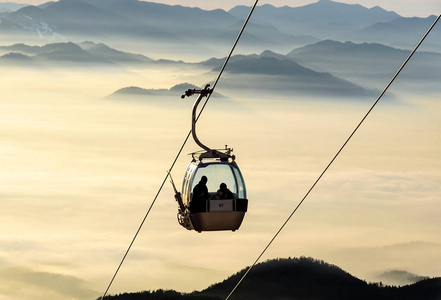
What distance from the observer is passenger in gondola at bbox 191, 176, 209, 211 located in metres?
41.8

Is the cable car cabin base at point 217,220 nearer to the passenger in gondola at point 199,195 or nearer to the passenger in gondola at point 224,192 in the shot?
the passenger in gondola at point 199,195

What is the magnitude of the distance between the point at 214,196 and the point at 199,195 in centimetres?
80

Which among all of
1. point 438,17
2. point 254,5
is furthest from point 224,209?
point 438,17

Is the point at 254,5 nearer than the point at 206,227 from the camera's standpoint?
Yes

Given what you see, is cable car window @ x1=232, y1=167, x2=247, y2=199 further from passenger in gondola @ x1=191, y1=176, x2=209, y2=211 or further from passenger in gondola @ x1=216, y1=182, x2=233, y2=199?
passenger in gondola @ x1=191, y1=176, x2=209, y2=211

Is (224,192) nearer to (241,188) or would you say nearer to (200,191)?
(241,188)

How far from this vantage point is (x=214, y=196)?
4244 centimetres

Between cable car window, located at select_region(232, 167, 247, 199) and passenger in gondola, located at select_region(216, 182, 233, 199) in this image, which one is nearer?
cable car window, located at select_region(232, 167, 247, 199)

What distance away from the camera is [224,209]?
137ft

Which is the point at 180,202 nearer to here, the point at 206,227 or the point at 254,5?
the point at 206,227

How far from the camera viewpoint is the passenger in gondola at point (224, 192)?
4238 cm

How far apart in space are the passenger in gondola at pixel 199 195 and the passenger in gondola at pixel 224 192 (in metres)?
0.66

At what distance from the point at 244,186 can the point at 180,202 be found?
308 cm

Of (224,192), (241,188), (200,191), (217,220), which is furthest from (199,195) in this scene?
(241,188)
